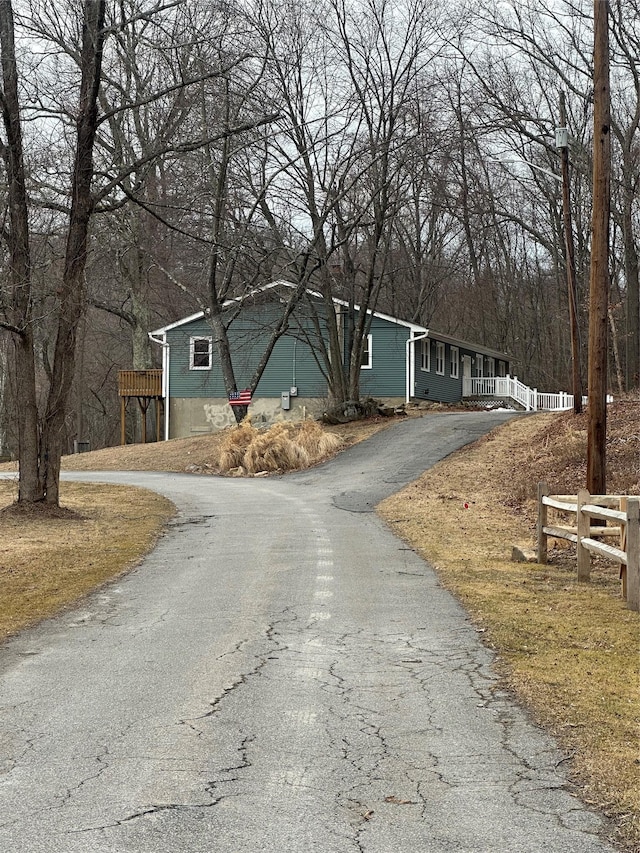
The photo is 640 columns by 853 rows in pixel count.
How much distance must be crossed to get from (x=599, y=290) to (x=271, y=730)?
35.1 feet

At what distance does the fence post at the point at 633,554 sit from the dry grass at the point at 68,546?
5815mm

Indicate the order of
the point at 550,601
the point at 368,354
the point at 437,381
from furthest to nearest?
the point at 437,381
the point at 368,354
the point at 550,601

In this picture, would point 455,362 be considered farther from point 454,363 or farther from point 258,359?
point 258,359

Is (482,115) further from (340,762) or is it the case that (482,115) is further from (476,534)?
(340,762)

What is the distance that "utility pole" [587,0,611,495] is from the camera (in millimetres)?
15078

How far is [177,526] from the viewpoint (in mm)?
18281

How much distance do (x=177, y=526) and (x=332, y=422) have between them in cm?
1923

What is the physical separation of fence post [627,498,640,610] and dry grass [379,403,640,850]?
170 mm

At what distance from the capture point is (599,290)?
15055mm

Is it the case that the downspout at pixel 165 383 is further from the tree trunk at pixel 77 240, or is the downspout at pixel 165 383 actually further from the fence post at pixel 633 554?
the fence post at pixel 633 554

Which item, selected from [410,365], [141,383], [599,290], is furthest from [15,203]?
[141,383]

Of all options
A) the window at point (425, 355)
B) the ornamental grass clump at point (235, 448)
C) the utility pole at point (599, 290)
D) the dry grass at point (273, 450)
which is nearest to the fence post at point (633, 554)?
the utility pole at point (599, 290)

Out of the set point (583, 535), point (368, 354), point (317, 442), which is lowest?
point (583, 535)

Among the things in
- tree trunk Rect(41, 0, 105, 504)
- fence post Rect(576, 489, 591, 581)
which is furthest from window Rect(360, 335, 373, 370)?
fence post Rect(576, 489, 591, 581)
